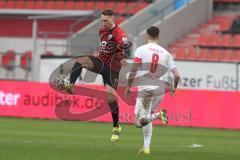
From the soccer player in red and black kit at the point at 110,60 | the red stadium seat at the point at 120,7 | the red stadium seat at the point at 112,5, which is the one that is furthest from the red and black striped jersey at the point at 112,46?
the red stadium seat at the point at 112,5

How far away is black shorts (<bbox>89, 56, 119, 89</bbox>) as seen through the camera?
1404 cm

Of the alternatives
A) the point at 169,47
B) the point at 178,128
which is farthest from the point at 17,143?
the point at 169,47

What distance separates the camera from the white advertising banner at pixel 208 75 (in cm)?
2578

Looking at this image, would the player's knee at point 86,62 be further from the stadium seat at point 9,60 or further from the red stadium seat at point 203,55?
the stadium seat at point 9,60

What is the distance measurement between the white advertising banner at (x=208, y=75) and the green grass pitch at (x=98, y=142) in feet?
14.5

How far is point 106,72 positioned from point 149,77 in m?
1.49

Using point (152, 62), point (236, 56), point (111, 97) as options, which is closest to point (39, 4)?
point (236, 56)

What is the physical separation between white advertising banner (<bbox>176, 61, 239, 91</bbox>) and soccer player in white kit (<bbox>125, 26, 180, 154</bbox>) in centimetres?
1308

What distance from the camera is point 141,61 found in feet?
40.7

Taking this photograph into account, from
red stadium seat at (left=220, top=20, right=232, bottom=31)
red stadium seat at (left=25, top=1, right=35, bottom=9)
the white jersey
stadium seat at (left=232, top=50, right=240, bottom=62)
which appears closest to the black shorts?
the white jersey

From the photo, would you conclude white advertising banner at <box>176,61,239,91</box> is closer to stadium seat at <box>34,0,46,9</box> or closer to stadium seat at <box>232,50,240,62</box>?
stadium seat at <box>232,50,240,62</box>

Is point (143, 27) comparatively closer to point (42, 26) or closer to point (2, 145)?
point (42, 26)

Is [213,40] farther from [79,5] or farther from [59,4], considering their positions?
[59,4]

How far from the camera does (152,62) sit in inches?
489
